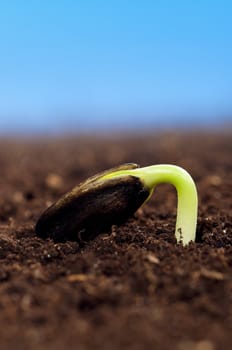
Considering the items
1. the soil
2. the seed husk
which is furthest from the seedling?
the soil

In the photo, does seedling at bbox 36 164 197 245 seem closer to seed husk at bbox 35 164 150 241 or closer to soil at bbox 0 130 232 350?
seed husk at bbox 35 164 150 241

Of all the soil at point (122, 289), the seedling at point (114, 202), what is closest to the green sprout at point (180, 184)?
the seedling at point (114, 202)

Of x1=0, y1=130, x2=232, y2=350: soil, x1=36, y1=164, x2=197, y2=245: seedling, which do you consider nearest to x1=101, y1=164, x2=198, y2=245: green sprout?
x1=36, y1=164, x2=197, y2=245: seedling

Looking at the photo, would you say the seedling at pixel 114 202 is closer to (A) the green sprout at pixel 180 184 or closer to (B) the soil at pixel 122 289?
(A) the green sprout at pixel 180 184

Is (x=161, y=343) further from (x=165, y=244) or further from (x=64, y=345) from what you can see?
(x=165, y=244)

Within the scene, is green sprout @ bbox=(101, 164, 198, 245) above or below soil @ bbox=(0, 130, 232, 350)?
above

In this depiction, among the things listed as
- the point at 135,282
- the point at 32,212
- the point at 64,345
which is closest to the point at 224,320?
the point at 135,282

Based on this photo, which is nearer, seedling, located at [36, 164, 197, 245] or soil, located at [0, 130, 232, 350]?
soil, located at [0, 130, 232, 350]
